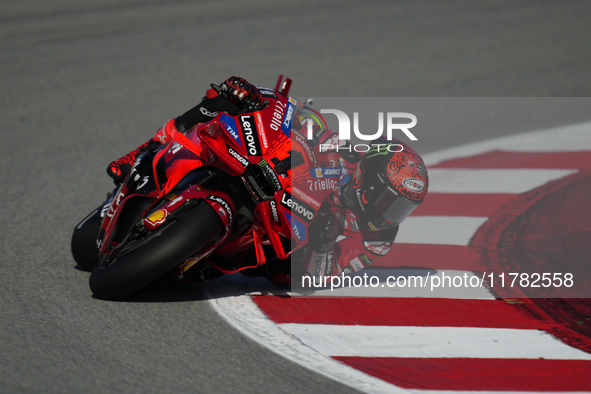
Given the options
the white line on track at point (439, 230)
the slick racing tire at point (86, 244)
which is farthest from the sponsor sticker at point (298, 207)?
the white line on track at point (439, 230)

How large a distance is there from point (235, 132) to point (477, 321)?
1.76 meters

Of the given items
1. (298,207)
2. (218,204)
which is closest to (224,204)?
(218,204)

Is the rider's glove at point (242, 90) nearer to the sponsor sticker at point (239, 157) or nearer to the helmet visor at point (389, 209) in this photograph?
the sponsor sticker at point (239, 157)

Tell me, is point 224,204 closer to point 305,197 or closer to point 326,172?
point 305,197

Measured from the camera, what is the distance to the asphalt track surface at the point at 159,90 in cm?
298

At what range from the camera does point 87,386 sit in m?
2.71

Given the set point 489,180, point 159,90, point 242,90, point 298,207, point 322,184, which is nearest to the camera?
point 298,207

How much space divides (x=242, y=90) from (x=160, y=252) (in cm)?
113

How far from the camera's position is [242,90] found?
12.4 feet

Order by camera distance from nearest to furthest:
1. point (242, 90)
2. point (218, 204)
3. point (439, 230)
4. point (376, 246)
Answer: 1. point (218, 204)
2. point (242, 90)
3. point (376, 246)
4. point (439, 230)

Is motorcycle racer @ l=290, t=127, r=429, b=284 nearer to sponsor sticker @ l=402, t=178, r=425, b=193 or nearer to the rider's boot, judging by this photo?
sponsor sticker @ l=402, t=178, r=425, b=193

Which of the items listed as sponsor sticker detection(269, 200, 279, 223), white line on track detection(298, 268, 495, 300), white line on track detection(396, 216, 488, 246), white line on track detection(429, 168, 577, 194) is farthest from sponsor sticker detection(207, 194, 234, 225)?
white line on track detection(429, 168, 577, 194)

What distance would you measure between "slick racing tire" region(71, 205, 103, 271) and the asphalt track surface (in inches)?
5.2

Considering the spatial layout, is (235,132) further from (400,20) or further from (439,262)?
(400,20)
